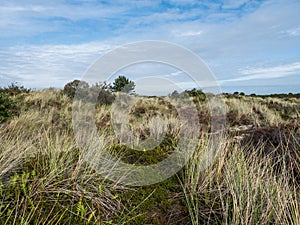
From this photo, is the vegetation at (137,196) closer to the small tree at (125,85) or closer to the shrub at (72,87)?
the small tree at (125,85)

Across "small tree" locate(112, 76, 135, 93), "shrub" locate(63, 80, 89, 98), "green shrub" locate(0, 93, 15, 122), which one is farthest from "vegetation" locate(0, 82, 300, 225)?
"shrub" locate(63, 80, 89, 98)

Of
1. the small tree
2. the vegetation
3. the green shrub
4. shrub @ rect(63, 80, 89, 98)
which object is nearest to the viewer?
the vegetation

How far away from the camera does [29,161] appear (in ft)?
11.8

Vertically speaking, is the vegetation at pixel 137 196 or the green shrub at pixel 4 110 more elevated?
the green shrub at pixel 4 110

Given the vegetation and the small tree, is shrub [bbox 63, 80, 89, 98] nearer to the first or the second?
the small tree

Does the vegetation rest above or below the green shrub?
below

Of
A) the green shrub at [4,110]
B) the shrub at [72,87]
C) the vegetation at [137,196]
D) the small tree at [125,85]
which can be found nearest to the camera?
the vegetation at [137,196]

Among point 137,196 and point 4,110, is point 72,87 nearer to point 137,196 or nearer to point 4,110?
point 4,110

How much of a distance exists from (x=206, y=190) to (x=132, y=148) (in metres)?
1.85

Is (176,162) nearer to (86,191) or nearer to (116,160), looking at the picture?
(116,160)

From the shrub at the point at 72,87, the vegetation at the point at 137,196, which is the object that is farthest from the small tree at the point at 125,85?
the vegetation at the point at 137,196

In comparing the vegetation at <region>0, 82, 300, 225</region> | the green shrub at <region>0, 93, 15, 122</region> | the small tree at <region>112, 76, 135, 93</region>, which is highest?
the small tree at <region>112, 76, 135, 93</region>

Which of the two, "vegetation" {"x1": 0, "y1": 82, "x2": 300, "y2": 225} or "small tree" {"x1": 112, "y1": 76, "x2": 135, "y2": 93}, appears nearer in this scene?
"vegetation" {"x1": 0, "y1": 82, "x2": 300, "y2": 225}

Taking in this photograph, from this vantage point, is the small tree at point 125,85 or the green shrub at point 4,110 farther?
the green shrub at point 4,110
